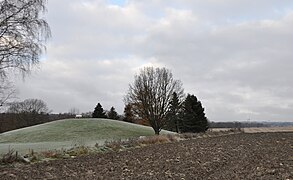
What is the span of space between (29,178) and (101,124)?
141 ft

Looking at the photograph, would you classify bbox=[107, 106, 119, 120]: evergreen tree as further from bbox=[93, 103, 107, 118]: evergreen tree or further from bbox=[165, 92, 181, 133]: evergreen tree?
bbox=[165, 92, 181, 133]: evergreen tree

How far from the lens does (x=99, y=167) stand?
15.6 m

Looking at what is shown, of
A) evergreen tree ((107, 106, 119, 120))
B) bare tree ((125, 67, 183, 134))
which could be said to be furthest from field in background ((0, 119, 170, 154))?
evergreen tree ((107, 106, 119, 120))

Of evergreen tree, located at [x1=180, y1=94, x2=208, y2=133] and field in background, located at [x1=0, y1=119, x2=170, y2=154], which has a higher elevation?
evergreen tree, located at [x1=180, y1=94, x2=208, y2=133]

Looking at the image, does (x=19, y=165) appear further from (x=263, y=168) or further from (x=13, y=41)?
(x=263, y=168)

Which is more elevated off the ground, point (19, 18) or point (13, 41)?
point (19, 18)

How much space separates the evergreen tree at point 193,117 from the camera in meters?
68.8

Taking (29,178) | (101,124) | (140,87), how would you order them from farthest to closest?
(140,87)
(101,124)
(29,178)

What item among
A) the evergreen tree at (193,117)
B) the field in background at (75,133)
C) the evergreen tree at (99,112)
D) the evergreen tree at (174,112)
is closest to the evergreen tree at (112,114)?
the evergreen tree at (99,112)

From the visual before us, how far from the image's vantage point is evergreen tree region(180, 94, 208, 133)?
6875cm

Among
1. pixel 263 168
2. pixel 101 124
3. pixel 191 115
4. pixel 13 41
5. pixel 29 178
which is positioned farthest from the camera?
pixel 191 115

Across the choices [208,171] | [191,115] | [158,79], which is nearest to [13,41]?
[208,171]

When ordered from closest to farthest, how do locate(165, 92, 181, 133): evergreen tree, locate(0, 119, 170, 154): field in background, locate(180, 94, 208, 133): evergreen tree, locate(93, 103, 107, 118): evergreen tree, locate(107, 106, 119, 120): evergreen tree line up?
locate(0, 119, 170, 154): field in background, locate(165, 92, 181, 133): evergreen tree, locate(180, 94, 208, 133): evergreen tree, locate(93, 103, 107, 118): evergreen tree, locate(107, 106, 119, 120): evergreen tree

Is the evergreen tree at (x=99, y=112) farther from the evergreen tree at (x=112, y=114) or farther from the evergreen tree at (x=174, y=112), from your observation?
the evergreen tree at (x=174, y=112)
